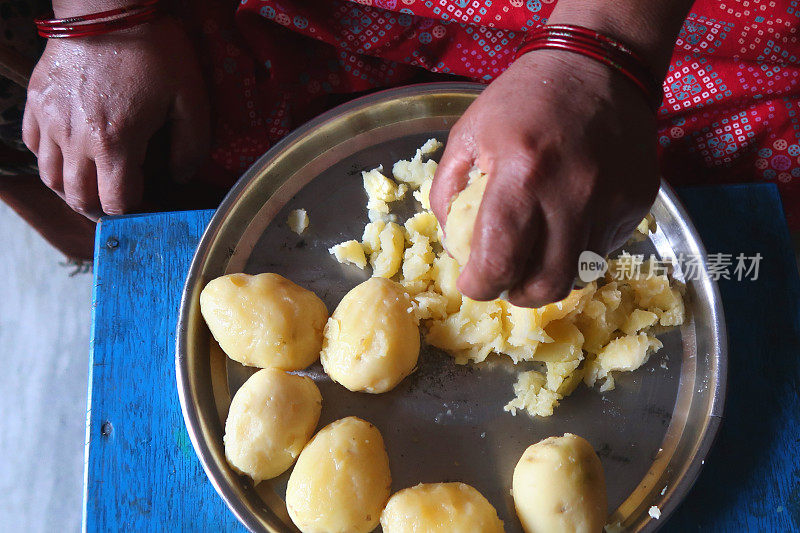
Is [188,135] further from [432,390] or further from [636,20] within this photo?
[636,20]

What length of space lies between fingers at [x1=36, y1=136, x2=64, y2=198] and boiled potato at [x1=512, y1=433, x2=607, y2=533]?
2.87ft

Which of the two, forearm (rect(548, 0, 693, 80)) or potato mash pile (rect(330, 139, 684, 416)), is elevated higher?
forearm (rect(548, 0, 693, 80))

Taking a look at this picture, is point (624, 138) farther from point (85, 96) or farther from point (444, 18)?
point (85, 96)

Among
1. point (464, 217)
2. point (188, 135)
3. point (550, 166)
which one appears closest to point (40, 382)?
point (188, 135)

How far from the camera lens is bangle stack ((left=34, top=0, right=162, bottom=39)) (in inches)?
37.4

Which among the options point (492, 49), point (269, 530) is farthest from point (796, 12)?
point (269, 530)

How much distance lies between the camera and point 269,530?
833 mm

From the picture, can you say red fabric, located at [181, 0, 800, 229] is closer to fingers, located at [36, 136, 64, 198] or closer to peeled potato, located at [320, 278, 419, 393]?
fingers, located at [36, 136, 64, 198]

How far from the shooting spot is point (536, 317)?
2.90 ft

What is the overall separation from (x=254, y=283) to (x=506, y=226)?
41 centimetres

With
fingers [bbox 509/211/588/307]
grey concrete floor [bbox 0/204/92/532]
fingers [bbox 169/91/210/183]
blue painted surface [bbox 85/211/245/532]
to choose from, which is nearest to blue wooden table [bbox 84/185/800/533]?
blue painted surface [bbox 85/211/245/532]

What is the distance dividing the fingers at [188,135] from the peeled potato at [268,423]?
1.47 feet

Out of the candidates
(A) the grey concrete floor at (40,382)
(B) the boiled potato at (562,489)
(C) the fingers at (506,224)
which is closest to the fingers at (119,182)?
(C) the fingers at (506,224)

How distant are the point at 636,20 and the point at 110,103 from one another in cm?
76
